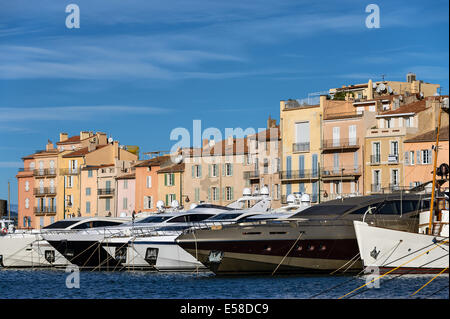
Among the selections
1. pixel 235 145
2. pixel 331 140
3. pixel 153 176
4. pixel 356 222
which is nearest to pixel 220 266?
pixel 356 222

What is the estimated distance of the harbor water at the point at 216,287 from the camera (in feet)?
125

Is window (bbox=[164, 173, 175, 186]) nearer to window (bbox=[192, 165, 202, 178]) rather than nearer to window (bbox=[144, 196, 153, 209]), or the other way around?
window (bbox=[144, 196, 153, 209])

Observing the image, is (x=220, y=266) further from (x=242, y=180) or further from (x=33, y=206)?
(x=33, y=206)

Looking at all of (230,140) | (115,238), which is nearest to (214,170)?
(230,140)

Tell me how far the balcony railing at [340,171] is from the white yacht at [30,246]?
29.9 m

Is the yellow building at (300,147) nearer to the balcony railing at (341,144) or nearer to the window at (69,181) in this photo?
the balcony railing at (341,144)

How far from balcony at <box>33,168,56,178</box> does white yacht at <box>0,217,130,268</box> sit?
58.7m

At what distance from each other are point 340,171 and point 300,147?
5.85 metres

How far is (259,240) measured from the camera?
153 ft

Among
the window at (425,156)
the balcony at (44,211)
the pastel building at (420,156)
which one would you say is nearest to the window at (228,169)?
the pastel building at (420,156)

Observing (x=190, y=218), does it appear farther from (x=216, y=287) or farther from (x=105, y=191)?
(x=105, y=191)

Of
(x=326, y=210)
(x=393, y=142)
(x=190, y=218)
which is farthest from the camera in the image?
(x=393, y=142)

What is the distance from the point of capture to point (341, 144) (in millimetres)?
88750

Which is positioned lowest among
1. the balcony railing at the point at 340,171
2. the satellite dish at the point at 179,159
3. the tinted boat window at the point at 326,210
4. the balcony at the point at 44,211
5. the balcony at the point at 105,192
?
the balcony at the point at 44,211
